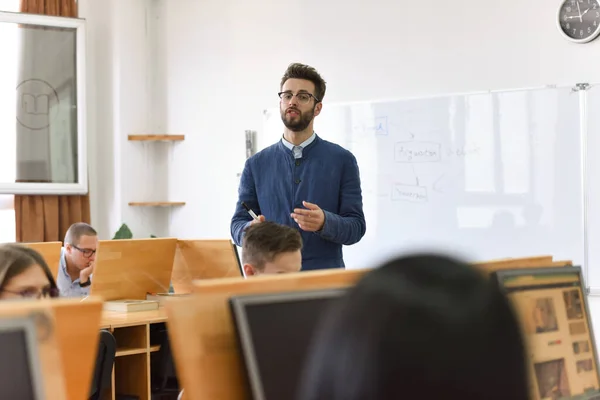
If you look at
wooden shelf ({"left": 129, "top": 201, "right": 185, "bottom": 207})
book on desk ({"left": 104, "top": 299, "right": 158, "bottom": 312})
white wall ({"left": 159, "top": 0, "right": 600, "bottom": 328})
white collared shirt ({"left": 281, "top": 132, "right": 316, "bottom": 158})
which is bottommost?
book on desk ({"left": 104, "top": 299, "right": 158, "bottom": 312})

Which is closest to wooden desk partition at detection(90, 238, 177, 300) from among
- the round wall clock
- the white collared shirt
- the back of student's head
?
the white collared shirt

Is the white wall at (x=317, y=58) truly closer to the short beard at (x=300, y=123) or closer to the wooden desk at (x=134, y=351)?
the short beard at (x=300, y=123)

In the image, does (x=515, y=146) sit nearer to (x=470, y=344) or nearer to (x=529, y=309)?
(x=529, y=309)

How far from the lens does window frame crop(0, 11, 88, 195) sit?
19.8 feet

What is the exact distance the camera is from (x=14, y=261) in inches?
76.0

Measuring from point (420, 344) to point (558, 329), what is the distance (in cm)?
139

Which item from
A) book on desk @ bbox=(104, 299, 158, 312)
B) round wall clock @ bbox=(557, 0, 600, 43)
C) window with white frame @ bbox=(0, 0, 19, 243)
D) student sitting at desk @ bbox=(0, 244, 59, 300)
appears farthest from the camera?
window with white frame @ bbox=(0, 0, 19, 243)

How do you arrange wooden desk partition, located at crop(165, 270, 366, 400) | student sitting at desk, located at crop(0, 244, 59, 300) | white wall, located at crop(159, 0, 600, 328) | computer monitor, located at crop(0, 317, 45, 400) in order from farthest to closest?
white wall, located at crop(159, 0, 600, 328) → student sitting at desk, located at crop(0, 244, 59, 300) → wooden desk partition, located at crop(165, 270, 366, 400) → computer monitor, located at crop(0, 317, 45, 400)

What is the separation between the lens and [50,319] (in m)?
0.89

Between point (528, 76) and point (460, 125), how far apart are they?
46 centimetres

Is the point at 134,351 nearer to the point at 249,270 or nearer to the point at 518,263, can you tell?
the point at 249,270

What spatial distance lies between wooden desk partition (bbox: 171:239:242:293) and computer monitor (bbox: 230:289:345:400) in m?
2.29

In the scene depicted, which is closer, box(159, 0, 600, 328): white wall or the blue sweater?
the blue sweater

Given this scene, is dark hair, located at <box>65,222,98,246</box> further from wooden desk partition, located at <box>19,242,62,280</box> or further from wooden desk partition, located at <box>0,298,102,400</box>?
wooden desk partition, located at <box>0,298,102,400</box>
